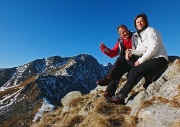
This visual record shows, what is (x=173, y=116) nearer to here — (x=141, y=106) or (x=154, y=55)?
(x=141, y=106)

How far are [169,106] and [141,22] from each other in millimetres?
4833

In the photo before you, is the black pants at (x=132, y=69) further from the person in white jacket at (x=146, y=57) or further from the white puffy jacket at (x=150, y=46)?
the white puffy jacket at (x=150, y=46)

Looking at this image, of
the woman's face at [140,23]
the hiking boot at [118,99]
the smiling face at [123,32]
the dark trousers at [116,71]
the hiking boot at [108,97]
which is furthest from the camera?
the smiling face at [123,32]

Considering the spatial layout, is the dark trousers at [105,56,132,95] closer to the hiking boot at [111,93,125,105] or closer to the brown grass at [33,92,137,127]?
the brown grass at [33,92,137,127]

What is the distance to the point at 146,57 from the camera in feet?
36.3

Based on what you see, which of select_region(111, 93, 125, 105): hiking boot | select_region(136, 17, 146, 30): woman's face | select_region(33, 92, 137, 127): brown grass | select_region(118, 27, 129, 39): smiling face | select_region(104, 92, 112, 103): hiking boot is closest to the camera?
select_region(33, 92, 137, 127): brown grass

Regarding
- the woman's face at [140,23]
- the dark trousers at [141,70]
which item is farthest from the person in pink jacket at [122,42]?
the dark trousers at [141,70]

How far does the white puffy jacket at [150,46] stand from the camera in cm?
1099

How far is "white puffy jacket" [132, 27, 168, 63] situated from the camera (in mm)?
10992

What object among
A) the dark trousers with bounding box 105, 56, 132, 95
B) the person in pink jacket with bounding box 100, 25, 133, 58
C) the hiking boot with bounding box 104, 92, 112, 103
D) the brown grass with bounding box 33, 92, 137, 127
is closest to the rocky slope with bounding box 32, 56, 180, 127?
the brown grass with bounding box 33, 92, 137, 127

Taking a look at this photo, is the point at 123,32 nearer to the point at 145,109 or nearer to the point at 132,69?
the point at 132,69

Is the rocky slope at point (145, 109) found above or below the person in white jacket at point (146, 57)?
below

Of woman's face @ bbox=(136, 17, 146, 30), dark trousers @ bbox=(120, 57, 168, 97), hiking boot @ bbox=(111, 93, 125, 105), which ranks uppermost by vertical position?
woman's face @ bbox=(136, 17, 146, 30)

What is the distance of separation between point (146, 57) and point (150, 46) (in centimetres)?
57
